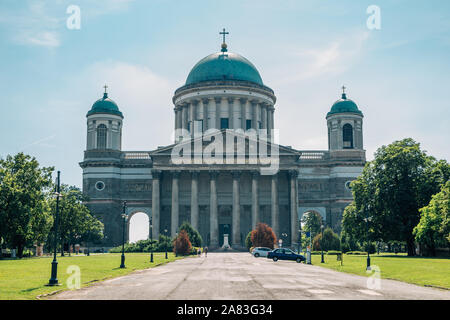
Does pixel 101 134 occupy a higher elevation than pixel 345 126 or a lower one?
lower

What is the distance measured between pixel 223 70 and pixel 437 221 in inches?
2446

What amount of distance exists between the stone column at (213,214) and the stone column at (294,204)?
493 inches

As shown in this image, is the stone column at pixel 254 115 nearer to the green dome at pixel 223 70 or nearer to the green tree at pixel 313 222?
the green dome at pixel 223 70

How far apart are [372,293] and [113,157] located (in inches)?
3049

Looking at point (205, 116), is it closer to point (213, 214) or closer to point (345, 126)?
point (213, 214)

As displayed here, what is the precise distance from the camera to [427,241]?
5525 cm

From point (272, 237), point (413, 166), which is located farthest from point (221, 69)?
point (413, 166)

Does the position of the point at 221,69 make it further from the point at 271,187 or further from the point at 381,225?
the point at 381,225

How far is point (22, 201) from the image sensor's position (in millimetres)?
59000

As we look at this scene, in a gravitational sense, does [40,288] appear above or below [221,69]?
below

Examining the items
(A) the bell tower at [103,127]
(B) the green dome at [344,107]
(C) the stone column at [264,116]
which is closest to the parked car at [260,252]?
(B) the green dome at [344,107]

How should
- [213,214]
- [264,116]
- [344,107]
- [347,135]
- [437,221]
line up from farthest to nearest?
[264,116], [347,135], [344,107], [213,214], [437,221]

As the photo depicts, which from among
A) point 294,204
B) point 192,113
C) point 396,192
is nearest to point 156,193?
point 192,113

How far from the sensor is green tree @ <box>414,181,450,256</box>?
4894 cm
